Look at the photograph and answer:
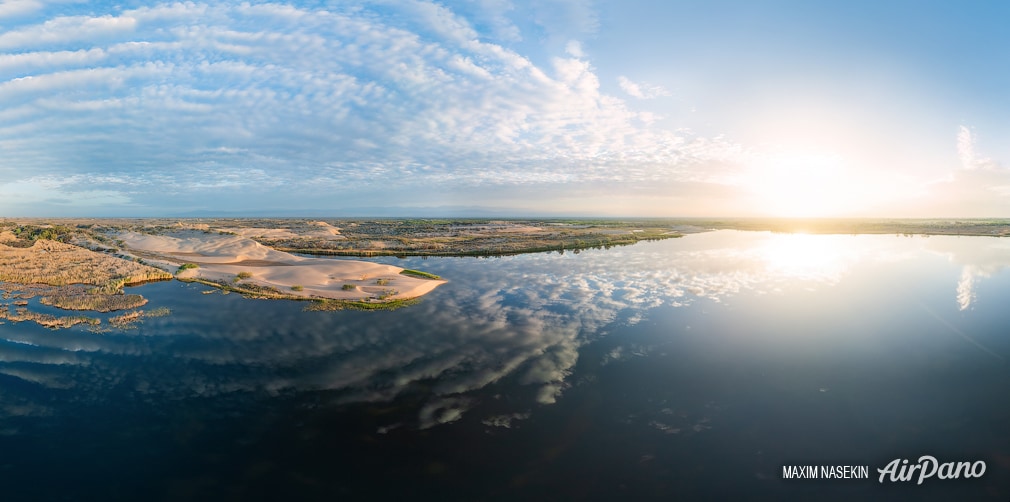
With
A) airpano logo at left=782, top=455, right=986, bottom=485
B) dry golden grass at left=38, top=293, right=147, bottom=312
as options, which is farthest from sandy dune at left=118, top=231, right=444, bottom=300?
airpano logo at left=782, top=455, right=986, bottom=485

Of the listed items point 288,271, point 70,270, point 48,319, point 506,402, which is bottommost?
point 506,402

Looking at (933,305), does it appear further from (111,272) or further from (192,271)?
(111,272)

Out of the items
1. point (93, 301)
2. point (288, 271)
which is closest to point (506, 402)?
point (93, 301)

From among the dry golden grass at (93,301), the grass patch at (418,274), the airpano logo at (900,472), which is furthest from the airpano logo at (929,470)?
the dry golden grass at (93,301)

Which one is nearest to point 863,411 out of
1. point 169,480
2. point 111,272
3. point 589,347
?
point 589,347

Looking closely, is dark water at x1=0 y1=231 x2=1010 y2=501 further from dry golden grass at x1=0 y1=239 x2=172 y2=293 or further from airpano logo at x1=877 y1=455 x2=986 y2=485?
dry golden grass at x1=0 y1=239 x2=172 y2=293

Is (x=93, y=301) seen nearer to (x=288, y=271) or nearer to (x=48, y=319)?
(x=48, y=319)
